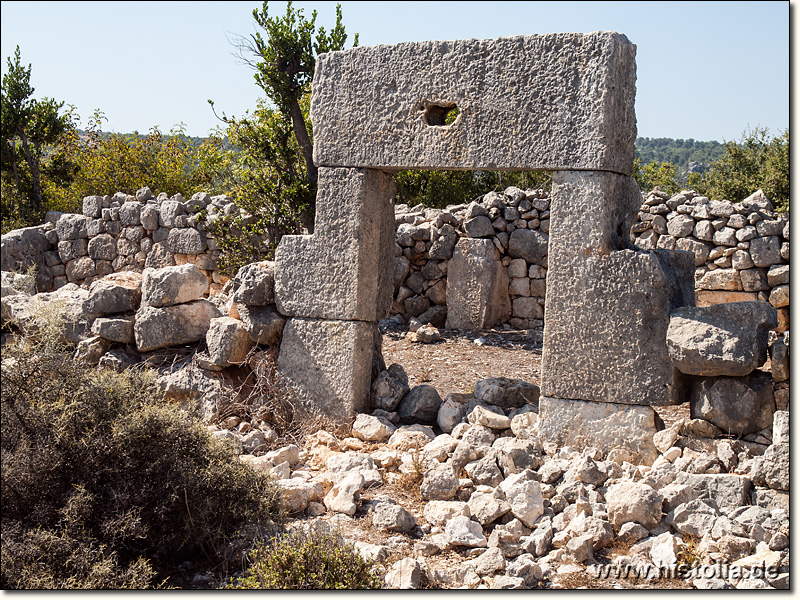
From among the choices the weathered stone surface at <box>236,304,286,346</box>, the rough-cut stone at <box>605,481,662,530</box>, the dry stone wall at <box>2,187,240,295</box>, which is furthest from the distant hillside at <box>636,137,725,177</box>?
the rough-cut stone at <box>605,481,662,530</box>

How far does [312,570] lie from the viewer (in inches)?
141

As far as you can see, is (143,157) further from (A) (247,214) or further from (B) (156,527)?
(B) (156,527)

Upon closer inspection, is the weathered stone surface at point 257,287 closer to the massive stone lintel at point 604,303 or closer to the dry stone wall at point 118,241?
the massive stone lintel at point 604,303

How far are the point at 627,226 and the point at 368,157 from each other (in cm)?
194

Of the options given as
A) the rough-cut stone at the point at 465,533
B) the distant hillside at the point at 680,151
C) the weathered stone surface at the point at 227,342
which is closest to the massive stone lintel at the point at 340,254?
the weathered stone surface at the point at 227,342

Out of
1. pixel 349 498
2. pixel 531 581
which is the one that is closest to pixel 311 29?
pixel 349 498

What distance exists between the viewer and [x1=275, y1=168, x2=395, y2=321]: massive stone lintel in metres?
5.90

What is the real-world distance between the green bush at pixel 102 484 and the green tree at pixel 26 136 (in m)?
12.9

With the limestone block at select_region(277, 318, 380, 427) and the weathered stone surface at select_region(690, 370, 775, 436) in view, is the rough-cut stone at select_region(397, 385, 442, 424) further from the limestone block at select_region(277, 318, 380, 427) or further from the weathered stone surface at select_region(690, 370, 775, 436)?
the weathered stone surface at select_region(690, 370, 775, 436)

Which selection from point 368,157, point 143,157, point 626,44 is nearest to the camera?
point 626,44

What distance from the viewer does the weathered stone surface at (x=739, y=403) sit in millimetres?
4914

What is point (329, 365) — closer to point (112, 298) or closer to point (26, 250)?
point (112, 298)

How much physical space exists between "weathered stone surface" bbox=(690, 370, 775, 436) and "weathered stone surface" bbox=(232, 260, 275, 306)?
10.9 feet

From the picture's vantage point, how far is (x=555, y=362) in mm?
5363
